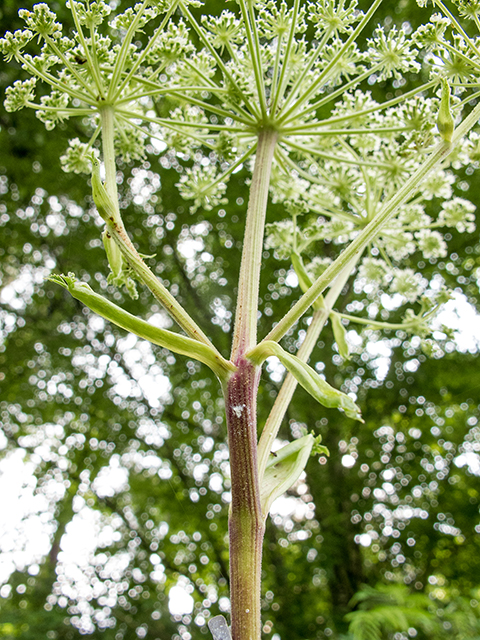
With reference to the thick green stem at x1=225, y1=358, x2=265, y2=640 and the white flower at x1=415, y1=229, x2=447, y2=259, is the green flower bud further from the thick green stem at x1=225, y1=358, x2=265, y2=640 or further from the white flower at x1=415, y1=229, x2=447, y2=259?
the white flower at x1=415, y1=229, x2=447, y2=259

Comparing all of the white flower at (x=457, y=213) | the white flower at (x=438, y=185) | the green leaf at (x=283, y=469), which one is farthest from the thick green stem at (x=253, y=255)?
the white flower at (x=457, y=213)

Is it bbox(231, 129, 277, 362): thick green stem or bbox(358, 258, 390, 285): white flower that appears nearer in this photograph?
bbox(231, 129, 277, 362): thick green stem

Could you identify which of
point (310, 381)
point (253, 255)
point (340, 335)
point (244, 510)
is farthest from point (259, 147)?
point (244, 510)

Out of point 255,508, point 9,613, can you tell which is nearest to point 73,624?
point 9,613

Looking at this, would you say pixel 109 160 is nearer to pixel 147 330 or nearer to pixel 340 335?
pixel 147 330

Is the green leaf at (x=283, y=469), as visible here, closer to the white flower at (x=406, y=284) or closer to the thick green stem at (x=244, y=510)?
the thick green stem at (x=244, y=510)

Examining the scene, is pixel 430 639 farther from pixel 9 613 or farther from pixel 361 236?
pixel 361 236

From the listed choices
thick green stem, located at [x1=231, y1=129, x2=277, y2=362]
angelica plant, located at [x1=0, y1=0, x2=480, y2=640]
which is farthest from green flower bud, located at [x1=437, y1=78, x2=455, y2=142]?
thick green stem, located at [x1=231, y1=129, x2=277, y2=362]
